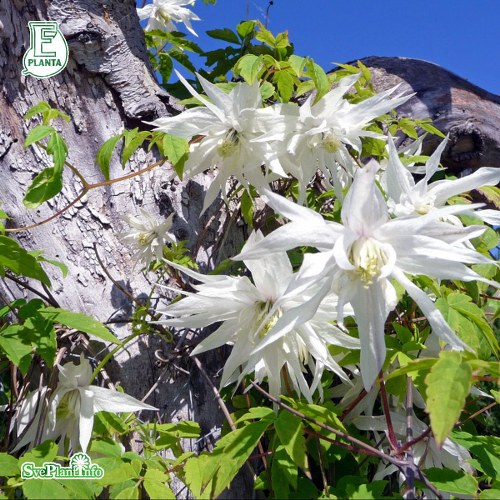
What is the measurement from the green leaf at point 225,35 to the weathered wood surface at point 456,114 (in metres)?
0.62

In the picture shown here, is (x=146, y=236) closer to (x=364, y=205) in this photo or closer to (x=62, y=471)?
(x=62, y=471)

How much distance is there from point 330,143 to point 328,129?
0.13 feet

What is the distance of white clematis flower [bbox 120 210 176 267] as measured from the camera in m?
1.28

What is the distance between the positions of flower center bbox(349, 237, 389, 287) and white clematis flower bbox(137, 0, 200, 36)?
6.54 ft

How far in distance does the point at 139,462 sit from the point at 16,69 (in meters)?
1.13

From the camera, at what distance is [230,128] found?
1.10m

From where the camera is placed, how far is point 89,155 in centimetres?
143

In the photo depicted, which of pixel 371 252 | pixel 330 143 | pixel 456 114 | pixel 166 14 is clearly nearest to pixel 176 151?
pixel 330 143

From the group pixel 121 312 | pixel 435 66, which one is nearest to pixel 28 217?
pixel 121 312

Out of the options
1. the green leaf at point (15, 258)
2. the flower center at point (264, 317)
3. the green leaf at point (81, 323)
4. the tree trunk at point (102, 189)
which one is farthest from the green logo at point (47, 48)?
the flower center at point (264, 317)

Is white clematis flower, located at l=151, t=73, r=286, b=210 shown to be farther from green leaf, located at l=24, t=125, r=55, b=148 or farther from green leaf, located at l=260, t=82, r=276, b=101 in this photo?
green leaf, located at l=24, t=125, r=55, b=148

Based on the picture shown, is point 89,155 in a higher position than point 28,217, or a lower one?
higher

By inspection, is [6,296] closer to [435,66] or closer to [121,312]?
[121,312]

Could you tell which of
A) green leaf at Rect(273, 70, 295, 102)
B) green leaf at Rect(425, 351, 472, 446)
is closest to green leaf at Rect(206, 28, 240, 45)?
green leaf at Rect(273, 70, 295, 102)
